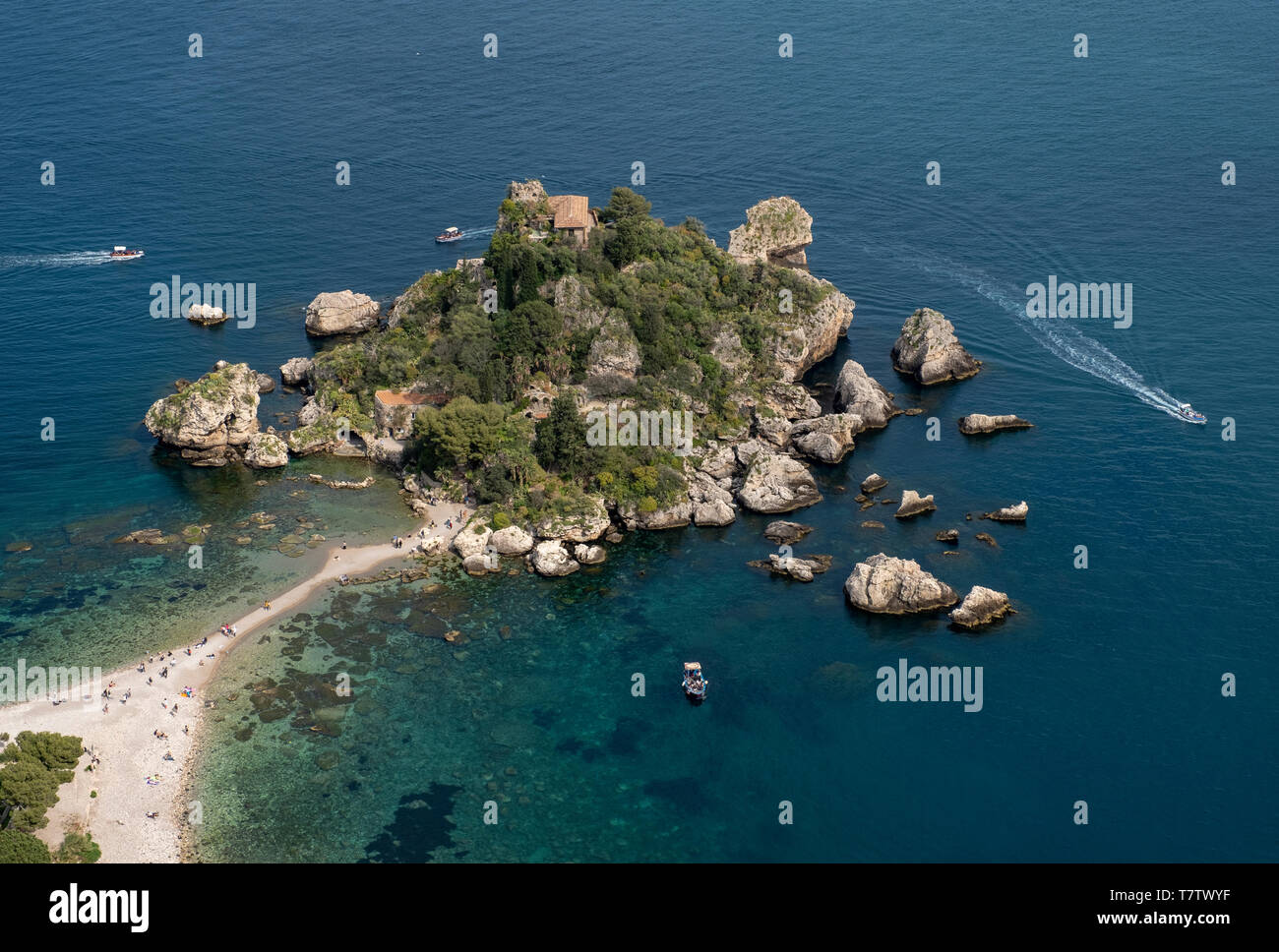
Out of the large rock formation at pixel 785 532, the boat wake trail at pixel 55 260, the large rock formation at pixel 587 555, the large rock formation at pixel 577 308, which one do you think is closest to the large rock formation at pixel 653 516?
the large rock formation at pixel 587 555

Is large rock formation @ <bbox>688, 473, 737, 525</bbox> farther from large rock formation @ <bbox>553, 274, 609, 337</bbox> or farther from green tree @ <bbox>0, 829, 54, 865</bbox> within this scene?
green tree @ <bbox>0, 829, 54, 865</bbox>

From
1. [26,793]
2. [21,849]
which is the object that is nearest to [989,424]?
[26,793]

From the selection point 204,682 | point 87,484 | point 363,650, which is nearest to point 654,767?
point 363,650

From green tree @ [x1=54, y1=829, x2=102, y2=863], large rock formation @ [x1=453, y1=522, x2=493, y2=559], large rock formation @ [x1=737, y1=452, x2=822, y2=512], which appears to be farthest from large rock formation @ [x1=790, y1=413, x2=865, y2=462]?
green tree @ [x1=54, y1=829, x2=102, y2=863]

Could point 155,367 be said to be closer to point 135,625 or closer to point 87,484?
point 87,484

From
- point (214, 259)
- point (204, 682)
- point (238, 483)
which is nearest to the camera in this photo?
point (204, 682)

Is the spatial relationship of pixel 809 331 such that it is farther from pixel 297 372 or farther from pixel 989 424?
pixel 297 372

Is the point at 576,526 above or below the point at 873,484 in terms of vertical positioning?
below
